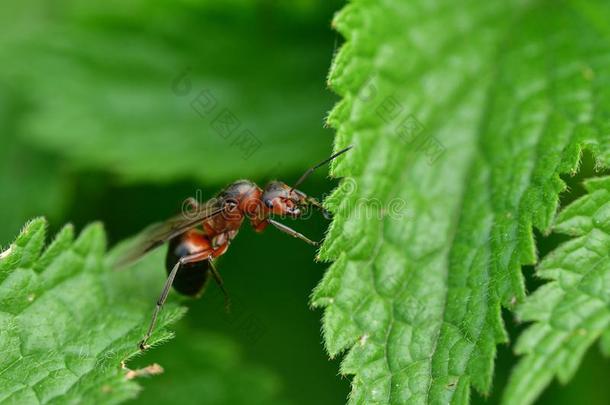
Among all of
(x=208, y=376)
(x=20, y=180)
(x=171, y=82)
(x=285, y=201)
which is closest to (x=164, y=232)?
(x=285, y=201)

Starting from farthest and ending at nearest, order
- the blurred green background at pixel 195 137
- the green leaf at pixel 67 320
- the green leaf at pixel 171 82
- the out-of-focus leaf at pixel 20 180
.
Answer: the out-of-focus leaf at pixel 20 180 → the green leaf at pixel 171 82 → the blurred green background at pixel 195 137 → the green leaf at pixel 67 320

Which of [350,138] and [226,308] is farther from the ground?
[350,138]

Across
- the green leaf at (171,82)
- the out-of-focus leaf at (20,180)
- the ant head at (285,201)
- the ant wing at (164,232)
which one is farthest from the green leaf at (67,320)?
the out-of-focus leaf at (20,180)

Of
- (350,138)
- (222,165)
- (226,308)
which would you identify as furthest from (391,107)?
(226,308)

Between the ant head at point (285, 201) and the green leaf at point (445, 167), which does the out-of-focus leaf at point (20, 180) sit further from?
the green leaf at point (445, 167)

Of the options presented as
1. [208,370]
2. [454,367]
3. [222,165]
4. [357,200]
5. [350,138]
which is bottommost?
[454,367]

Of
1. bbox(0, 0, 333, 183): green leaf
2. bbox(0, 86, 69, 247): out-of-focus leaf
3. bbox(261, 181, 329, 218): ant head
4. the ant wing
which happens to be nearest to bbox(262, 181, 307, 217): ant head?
Result: bbox(261, 181, 329, 218): ant head

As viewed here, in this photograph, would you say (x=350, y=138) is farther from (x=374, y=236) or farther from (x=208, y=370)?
(x=208, y=370)
